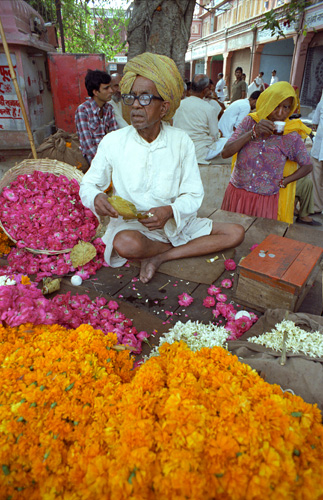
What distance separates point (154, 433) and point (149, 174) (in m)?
2.07

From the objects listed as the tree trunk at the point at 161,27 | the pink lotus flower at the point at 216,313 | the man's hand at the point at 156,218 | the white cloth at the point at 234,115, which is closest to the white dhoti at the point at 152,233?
the man's hand at the point at 156,218

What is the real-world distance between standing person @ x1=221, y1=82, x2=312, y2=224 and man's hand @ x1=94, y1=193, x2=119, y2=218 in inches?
63.7

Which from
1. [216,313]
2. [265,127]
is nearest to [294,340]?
[216,313]

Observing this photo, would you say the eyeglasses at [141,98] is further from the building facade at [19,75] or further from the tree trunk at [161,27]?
the building facade at [19,75]

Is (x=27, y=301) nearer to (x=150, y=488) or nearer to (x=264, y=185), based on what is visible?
(x=150, y=488)

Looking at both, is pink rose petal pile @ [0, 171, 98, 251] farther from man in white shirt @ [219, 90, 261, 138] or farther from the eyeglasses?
man in white shirt @ [219, 90, 261, 138]

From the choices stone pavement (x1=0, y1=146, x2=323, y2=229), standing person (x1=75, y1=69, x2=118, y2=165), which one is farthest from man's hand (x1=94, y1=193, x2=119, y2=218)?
stone pavement (x1=0, y1=146, x2=323, y2=229)

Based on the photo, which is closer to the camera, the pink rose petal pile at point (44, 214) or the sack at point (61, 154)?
Answer: the pink rose petal pile at point (44, 214)

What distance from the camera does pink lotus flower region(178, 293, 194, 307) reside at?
2520mm

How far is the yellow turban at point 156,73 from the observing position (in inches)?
94.1

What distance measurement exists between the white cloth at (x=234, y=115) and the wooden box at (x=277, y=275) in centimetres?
557

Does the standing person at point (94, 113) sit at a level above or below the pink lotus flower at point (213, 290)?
above

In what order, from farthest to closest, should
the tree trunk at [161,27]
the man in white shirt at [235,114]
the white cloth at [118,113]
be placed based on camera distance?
1. the man in white shirt at [235,114]
2. the white cloth at [118,113]
3. the tree trunk at [161,27]

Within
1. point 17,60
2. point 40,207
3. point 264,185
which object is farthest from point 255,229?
point 17,60
